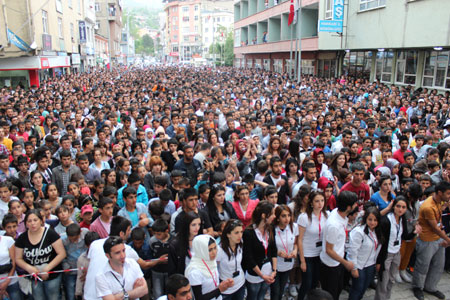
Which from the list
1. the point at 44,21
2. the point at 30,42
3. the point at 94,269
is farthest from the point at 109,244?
the point at 44,21

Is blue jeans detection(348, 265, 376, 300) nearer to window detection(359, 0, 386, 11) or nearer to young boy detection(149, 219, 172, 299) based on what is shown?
young boy detection(149, 219, 172, 299)

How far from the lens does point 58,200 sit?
525 centimetres

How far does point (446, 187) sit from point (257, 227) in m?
2.44

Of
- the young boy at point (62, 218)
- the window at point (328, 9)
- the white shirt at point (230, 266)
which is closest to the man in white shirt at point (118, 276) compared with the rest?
the white shirt at point (230, 266)

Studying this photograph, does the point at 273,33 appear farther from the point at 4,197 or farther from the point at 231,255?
the point at 231,255

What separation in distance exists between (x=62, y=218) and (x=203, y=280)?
213 cm

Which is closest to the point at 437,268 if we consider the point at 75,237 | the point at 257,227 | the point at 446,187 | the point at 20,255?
the point at 446,187

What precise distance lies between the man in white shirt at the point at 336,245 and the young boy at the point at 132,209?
85.2 inches

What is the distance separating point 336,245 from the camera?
4.16 m

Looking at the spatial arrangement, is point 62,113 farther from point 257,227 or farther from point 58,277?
point 257,227

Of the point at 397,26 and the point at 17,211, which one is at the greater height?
the point at 397,26

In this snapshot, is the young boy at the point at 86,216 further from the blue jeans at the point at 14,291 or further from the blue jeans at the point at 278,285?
the blue jeans at the point at 278,285

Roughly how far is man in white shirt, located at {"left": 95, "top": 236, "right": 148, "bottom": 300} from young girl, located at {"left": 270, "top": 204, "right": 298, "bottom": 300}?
64.6 inches

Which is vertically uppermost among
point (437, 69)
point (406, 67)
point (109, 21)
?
point (109, 21)
